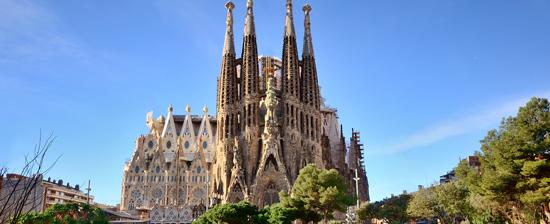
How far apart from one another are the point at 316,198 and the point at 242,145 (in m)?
20.3

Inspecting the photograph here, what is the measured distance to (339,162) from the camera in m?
72.0

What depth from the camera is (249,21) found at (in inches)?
2598

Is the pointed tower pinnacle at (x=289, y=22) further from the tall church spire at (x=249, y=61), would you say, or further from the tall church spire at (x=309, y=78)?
the tall church spire at (x=249, y=61)

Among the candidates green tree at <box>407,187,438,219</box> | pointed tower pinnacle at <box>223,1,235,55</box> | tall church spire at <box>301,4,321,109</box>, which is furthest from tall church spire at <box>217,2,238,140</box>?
green tree at <box>407,187,438,219</box>

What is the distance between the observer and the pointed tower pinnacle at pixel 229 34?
214 feet

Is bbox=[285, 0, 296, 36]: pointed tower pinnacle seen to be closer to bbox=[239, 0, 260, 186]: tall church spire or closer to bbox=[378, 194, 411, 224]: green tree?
bbox=[239, 0, 260, 186]: tall church spire

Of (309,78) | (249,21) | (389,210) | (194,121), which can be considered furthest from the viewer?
(194,121)

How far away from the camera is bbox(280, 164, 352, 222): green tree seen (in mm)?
40688

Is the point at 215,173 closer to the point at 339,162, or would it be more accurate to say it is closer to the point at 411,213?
the point at 339,162

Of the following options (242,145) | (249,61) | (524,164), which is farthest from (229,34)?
(524,164)

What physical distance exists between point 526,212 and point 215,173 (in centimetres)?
3974

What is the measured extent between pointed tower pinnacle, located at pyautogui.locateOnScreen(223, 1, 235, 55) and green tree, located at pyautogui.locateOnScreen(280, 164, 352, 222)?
27.9 meters

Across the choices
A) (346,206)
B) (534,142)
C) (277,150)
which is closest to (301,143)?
(277,150)

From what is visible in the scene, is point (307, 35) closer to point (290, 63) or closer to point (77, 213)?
point (290, 63)
